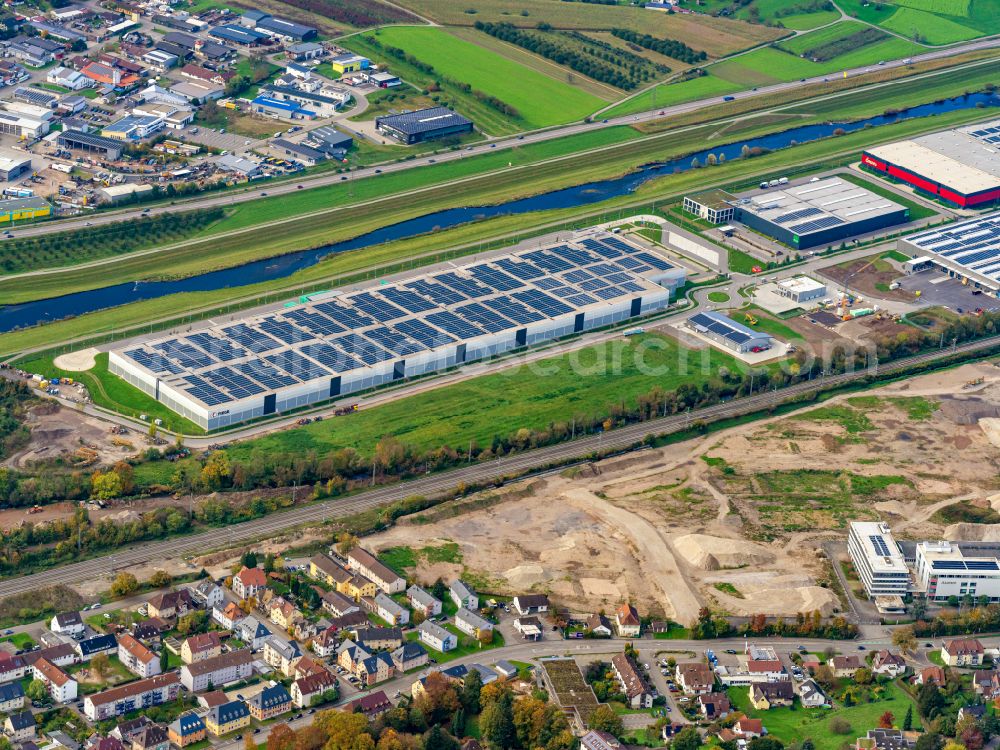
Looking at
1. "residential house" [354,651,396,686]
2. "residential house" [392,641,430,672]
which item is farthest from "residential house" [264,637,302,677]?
"residential house" [392,641,430,672]

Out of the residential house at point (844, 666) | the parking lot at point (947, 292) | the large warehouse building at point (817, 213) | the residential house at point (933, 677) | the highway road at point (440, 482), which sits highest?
the large warehouse building at point (817, 213)

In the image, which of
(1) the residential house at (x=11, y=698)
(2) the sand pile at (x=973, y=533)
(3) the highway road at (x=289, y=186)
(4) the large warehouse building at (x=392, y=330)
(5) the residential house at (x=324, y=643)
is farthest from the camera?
(3) the highway road at (x=289, y=186)

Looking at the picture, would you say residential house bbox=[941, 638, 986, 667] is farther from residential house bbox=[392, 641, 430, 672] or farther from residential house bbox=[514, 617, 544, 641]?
residential house bbox=[392, 641, 430, 672]

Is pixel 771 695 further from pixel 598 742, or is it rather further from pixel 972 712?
pixel 598 742

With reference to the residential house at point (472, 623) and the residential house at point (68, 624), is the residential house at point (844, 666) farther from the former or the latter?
the residential house at point (68, 624)

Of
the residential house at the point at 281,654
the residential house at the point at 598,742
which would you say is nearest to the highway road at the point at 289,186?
the residential house at the point at 281,654
